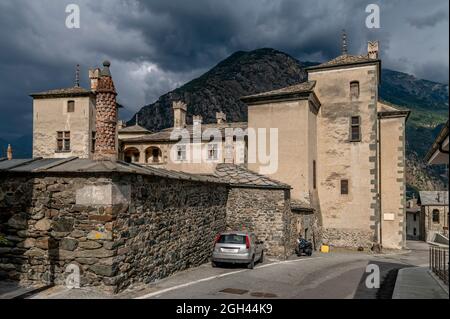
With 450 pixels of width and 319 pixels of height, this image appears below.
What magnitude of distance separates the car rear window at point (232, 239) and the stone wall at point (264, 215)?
349 cm

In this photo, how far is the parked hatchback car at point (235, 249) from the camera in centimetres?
1429

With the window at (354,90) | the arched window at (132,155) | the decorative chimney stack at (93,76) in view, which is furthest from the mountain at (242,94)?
the window at (354,90)

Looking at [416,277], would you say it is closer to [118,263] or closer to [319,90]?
[118,263]

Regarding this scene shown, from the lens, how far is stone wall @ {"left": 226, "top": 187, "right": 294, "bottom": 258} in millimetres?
17828

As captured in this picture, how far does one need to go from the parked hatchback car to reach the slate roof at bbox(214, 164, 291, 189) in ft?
12.3

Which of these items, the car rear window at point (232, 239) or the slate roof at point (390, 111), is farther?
the slate roof at point (390, 111)

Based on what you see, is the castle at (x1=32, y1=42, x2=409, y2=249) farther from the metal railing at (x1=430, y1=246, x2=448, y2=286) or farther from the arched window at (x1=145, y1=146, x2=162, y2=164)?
the arched window at (x1=145, y1=146, x2=162, y2=164)

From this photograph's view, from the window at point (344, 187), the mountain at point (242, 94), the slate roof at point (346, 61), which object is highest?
the mountain at point (242, 94)

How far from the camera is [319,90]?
89.1ft

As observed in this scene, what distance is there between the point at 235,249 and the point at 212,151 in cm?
2258
